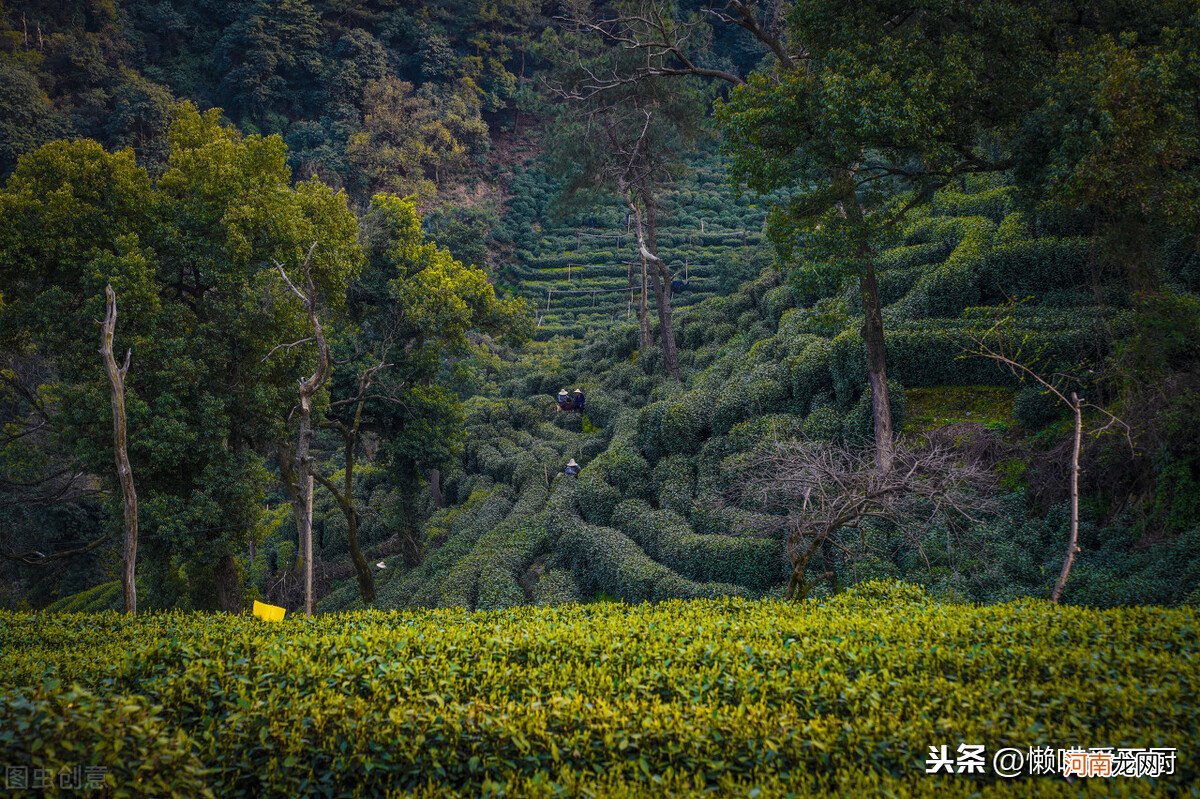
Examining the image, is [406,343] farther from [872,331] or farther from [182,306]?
[872,331]

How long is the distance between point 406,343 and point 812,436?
37.4 ft

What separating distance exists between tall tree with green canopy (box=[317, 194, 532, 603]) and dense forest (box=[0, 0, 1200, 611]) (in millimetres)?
94

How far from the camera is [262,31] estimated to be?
→ 4875 centimetres

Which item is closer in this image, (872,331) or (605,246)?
(872,331)

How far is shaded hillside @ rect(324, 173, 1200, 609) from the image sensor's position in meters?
10.3

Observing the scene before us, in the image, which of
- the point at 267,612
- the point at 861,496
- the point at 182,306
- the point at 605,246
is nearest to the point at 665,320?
the point at 182,306

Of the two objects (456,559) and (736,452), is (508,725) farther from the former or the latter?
(456,559)

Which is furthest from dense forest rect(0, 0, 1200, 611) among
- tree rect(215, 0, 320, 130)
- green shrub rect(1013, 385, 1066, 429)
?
tree rect(215, 0, 320, 130)

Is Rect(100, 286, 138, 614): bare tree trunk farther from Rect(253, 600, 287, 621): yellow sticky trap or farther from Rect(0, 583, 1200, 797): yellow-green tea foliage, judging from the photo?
Rect(0, 583, 1200, 797): yellow-green tea foliage

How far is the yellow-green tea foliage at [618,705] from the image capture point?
4.22 metres

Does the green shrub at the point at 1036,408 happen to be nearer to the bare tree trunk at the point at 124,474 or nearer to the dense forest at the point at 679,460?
the dense forest at the point at 679,460

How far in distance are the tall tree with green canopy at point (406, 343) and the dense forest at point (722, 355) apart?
94mm

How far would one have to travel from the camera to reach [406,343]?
20.4m

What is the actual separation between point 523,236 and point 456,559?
3152 cm
